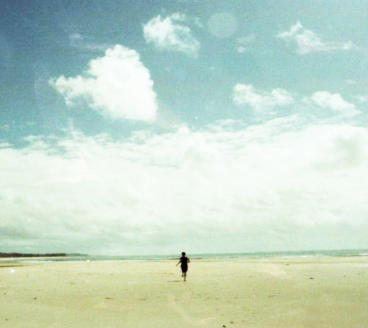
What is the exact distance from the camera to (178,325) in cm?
1086

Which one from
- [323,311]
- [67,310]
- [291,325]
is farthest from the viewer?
[67,310]

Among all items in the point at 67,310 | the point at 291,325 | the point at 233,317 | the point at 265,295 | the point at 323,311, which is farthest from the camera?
the point at 265,295

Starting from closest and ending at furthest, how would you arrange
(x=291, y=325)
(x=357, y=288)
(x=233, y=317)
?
(x=291, y=325)
(x=233, y=317)
(x=357, y=288)

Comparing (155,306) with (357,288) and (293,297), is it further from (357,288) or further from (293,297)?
(357,288)

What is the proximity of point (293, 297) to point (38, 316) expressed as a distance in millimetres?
10563

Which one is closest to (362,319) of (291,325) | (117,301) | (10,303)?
(291,325)

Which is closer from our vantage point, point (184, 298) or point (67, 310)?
point (67, 310)

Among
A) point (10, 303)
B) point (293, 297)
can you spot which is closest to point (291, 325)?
point (293, 297)

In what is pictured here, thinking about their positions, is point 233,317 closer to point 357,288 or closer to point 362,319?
point 362,319

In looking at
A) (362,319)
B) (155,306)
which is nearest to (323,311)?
(362,319)

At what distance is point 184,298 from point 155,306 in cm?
240

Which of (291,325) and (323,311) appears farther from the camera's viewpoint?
(323,311)

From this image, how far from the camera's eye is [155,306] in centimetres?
1452

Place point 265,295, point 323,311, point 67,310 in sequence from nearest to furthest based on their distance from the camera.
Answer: point 323,311 → point 67,310 → point 265,295
